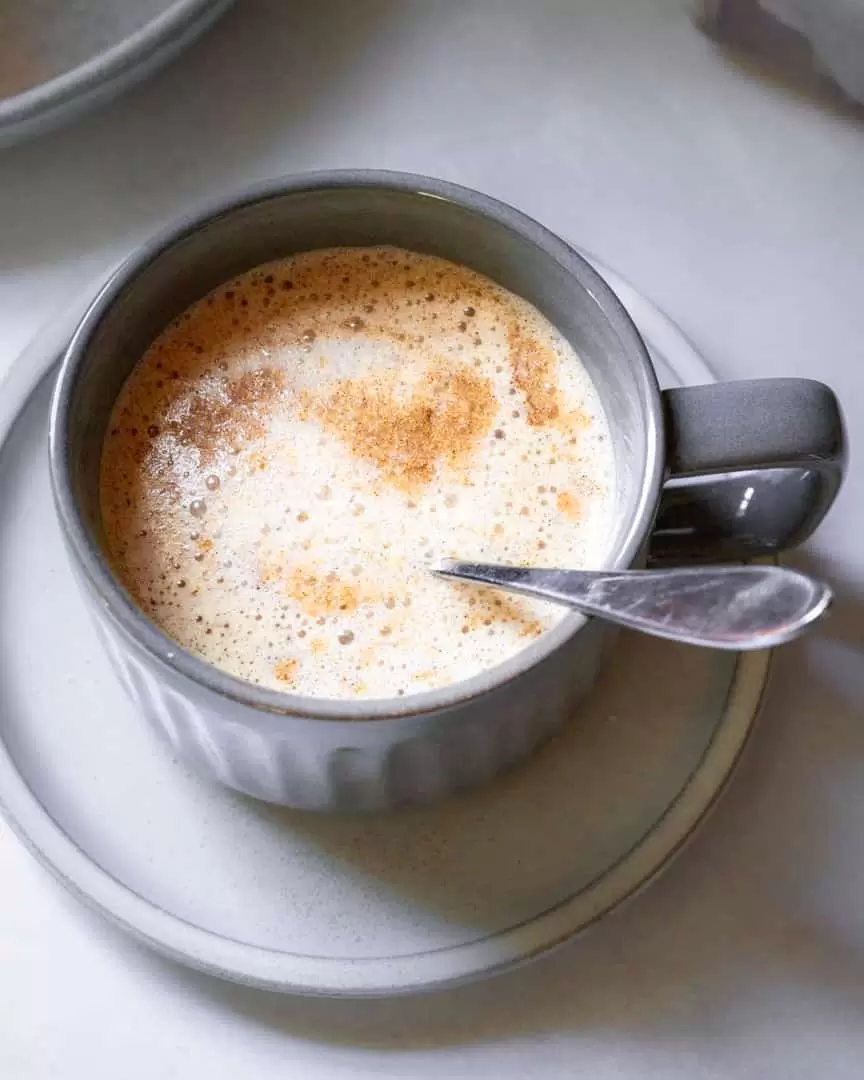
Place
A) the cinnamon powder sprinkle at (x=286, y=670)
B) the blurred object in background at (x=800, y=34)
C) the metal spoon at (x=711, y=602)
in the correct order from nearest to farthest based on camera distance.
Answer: the metal spoon at (x=711, y=602)
the cinnamon powder sprinkle at (x=286, y=670)
the blurred object in background at (x=800, y=34)

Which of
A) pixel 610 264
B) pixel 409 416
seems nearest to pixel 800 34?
pixel 610 264

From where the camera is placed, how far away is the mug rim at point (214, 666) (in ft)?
2.08

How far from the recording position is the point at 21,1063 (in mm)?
800

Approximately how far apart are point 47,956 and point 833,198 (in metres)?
0.83

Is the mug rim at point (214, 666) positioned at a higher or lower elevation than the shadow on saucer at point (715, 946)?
higher

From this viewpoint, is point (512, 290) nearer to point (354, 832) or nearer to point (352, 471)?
point (352, 471)

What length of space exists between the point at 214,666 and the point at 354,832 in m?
0.16

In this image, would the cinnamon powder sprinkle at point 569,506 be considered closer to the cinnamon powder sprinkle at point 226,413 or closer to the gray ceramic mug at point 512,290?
the gray ceramic mug at point 512,290

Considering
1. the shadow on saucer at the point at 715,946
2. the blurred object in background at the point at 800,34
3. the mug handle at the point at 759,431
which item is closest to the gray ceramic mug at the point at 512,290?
the mug handle at the point at 759,431

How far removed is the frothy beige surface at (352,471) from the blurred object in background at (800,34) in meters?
0.37

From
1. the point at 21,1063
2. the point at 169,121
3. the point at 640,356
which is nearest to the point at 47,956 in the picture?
the point at 21,1063

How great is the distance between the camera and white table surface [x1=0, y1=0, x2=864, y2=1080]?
2.61ft

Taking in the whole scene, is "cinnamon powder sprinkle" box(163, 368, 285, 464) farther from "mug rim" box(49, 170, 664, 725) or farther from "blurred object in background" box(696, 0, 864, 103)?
"blurred object in background" box(696, 0, 864, 103)

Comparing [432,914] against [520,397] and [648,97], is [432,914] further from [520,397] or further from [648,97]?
[648,97]
